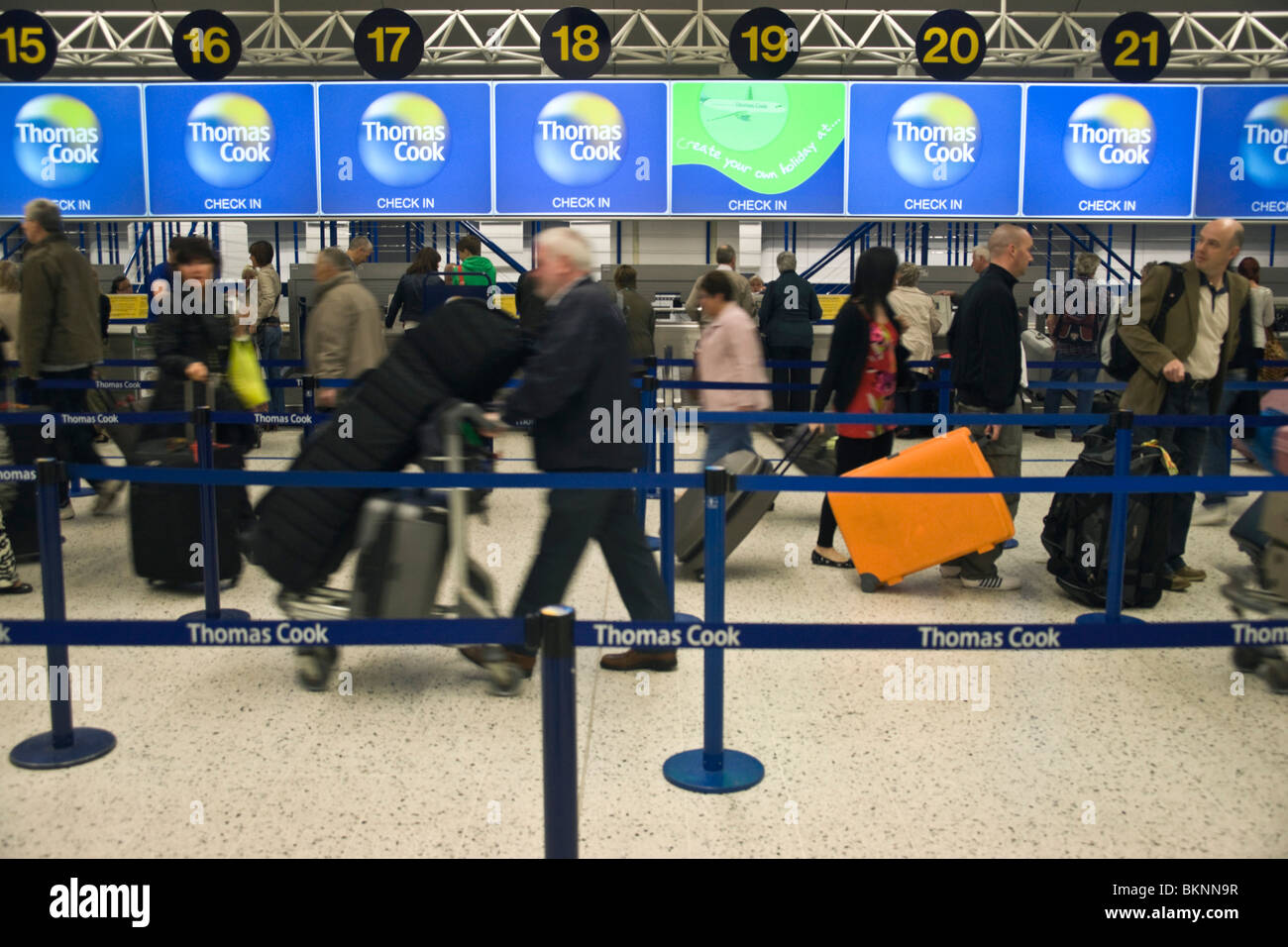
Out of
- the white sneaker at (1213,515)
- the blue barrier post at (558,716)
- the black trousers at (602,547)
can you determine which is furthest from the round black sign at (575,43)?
the blue barrier post at (558,716)

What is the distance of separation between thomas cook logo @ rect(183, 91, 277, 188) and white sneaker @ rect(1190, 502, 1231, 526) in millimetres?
10263

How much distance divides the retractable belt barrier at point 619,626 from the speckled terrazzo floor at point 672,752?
0.22 m

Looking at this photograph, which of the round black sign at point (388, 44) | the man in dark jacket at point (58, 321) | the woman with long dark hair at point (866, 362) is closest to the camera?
the woman with long dark hair at point (866, 362)

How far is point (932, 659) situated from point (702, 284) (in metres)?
2.53

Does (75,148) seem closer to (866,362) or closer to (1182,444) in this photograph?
(866,362)

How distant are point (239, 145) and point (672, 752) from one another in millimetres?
11151

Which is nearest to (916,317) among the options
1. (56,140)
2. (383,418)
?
(383,418)

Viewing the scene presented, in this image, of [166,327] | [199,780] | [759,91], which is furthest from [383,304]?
[199,780]

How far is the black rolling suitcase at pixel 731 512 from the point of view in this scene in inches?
209

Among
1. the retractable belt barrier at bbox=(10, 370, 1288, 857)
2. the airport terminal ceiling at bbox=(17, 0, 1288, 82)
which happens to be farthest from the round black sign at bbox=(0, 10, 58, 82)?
the retractable belt barrier at bbox=(10, 370, 1288, 857)

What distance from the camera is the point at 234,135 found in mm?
12438

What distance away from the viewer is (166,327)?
5340mm

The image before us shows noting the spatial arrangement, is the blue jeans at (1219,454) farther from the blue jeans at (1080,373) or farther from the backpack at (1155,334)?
the blue jeans at (1080,373)
